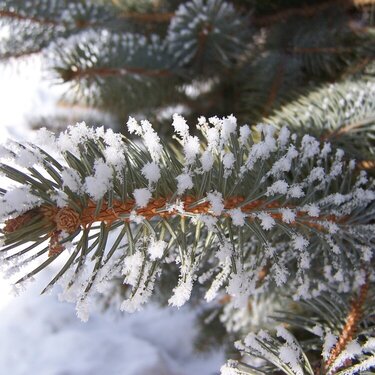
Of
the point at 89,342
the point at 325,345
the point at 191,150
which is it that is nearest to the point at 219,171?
the point at 191,150

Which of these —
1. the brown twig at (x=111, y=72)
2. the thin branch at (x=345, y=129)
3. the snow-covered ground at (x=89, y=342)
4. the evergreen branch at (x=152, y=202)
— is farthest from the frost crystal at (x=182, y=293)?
the snow-covered ground at (x=89, y=342)

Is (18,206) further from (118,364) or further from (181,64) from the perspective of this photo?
(118,364)

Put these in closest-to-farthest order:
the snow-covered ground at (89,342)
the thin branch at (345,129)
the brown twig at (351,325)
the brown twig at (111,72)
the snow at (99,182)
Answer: the snow at (99,182) < the brown twig at (351,325) < the thin branch at (345,129) < the brown twig at (111,72) < the snow-covered ground at (89,342)

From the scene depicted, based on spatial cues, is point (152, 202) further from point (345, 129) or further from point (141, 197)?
point (345, 129)

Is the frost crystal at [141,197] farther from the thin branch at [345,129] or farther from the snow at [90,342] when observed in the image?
the snow at [90,342]

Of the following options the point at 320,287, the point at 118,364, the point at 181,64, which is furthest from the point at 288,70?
the point at 118,364

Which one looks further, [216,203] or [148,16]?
[148,16]

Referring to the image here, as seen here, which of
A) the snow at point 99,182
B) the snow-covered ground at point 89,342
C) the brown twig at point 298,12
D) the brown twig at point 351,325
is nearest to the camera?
the snow at point 99,182
